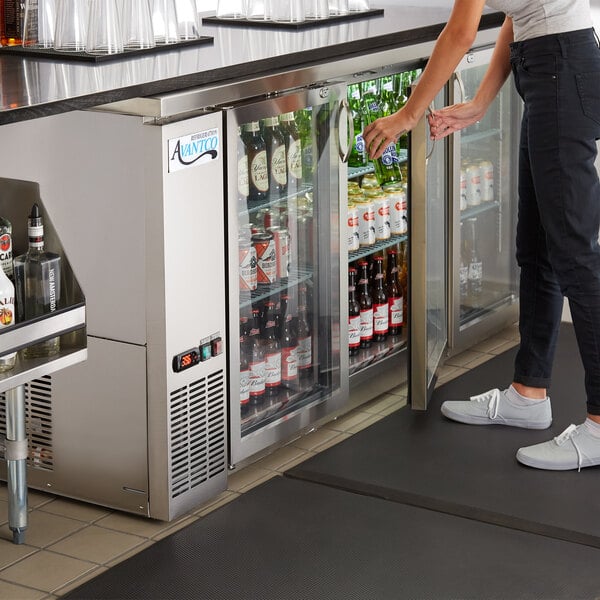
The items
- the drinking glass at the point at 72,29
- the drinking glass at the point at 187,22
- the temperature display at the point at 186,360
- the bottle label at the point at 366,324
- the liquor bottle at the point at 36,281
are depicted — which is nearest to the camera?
the liquor bottle at the point at 36,281

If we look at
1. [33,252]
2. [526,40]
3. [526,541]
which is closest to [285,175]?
[526,40]

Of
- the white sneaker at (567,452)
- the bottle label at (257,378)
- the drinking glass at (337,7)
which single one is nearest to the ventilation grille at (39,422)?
the bottle label at (257,378)

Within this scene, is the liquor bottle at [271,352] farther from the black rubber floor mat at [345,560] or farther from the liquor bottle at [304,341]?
the black rubber floor mat at [345,560]

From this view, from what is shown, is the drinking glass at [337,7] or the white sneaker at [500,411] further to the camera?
the drinking glass at [337,7]

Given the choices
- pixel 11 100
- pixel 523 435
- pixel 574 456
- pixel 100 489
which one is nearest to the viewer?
pixel 11 100

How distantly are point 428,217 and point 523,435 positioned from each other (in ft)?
2.48

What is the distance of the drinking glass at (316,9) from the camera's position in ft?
13.1

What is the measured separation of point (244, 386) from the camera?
353cm

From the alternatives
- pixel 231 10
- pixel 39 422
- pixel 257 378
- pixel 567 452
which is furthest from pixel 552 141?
pixel 39 422

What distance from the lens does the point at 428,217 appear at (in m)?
3.81

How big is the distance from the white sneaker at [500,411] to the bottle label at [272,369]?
22.3 inches

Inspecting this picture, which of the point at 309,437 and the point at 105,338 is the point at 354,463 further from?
the point at 105,338

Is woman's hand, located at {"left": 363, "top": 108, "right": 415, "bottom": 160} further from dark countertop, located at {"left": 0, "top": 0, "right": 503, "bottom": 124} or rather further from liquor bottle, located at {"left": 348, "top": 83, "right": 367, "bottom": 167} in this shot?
liquor bottle, located at {"left": 348, "top": 83, "right": 367, "bottom": 167}

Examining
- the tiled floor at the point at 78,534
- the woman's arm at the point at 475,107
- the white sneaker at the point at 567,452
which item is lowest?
the tiled floor at the point at 78,534
